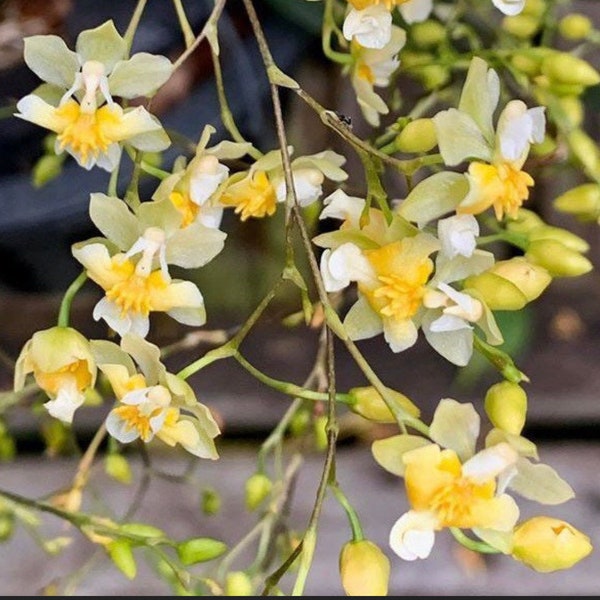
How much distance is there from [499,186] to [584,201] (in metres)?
0.14

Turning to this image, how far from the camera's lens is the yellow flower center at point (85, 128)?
33 cm

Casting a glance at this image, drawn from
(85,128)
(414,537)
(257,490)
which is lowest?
(257,490)

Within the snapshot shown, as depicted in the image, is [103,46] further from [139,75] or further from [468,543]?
[468,543]

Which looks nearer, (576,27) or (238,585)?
(238,585)

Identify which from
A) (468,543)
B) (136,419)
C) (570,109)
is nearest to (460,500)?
(468,543)

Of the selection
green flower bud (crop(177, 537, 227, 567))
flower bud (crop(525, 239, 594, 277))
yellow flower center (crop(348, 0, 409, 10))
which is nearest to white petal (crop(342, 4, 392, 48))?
yellow flower center (crop(348, 0, 409, 10))

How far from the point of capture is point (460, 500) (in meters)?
0.32

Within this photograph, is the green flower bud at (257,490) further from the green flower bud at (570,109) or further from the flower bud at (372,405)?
the green flower bud at (570,109)

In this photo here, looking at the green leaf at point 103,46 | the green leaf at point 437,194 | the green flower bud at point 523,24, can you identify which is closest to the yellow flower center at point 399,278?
the green leaf at point 437,194

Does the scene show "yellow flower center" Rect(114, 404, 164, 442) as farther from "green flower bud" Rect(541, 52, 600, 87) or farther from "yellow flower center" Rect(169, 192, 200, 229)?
"green flower bud" Rect(541, 52, 600, 87)

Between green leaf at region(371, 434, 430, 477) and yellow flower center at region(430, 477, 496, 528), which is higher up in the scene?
green leaf at region(371, 434, 430, 477)

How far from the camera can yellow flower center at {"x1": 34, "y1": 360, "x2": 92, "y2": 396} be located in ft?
1.08

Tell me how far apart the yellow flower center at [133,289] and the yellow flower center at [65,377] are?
0.08ft

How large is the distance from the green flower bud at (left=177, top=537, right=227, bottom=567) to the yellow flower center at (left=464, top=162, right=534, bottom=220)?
18cm
